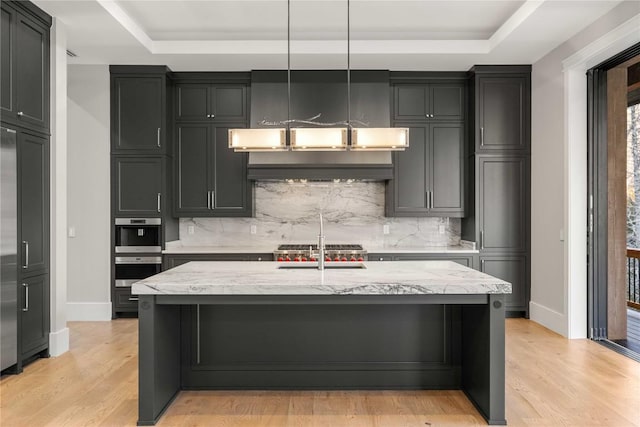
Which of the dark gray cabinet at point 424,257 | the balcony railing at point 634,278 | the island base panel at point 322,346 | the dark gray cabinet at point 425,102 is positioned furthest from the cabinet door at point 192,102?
the balcony railing at point 634,278

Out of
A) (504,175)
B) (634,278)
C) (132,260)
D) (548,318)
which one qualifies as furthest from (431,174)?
(132,260)

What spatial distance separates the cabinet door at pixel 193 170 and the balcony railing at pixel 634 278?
5245mm

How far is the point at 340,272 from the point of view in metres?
3.08

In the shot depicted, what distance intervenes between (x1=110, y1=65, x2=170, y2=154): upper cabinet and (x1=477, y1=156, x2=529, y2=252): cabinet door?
11.9 ft

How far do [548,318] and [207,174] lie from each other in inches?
159

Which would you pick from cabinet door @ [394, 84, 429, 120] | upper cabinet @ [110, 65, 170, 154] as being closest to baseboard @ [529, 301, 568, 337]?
cabinet door @ [394, 84, 429, 120]

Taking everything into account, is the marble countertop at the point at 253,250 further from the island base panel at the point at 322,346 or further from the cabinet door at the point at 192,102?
the island base panel at the point at 322,346

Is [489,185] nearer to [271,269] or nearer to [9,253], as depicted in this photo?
[271,269]

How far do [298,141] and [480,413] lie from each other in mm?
2038

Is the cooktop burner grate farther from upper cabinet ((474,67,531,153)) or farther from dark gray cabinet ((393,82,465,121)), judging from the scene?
upper cabinet ((474,67,531,153))

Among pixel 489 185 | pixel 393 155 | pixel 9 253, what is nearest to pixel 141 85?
pixel 9 253

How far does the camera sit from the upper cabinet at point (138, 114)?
530 cm

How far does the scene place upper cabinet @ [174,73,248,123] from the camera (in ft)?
18.2

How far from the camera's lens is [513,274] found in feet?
17.7
